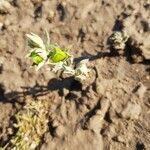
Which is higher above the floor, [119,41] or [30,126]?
[119,41]

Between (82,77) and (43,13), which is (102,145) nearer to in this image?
(82,77)

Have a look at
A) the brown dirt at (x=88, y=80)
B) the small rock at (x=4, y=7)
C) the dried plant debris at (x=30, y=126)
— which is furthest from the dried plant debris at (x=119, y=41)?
the small rock at (x=4, y=7)

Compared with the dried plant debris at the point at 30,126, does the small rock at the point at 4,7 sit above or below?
above

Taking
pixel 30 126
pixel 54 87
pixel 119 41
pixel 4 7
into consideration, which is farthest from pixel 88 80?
pixel 4 7

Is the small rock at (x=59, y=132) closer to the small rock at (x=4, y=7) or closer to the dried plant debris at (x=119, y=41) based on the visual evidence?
the dried plant debris at (x=119, y=41)

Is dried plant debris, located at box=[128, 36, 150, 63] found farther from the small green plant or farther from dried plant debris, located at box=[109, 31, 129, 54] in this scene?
the small green plant

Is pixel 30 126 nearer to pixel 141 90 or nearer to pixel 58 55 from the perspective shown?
pixel 58 55
